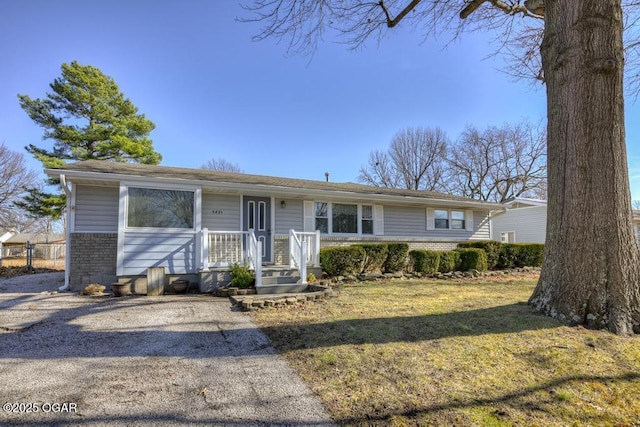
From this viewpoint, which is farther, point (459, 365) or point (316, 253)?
point (316, 253)

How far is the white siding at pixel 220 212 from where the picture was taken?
29.3 feet

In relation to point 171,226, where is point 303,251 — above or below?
below

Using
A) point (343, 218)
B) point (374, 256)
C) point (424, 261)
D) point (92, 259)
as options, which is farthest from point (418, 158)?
point (92, 259)

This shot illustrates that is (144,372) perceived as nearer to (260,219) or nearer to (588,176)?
(588,176)

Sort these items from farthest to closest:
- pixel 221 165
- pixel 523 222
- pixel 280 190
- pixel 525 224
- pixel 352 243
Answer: pixel 221 165 → pixel 523 222 → pixel 525 224 → pixel 352 243 → pixel 280 190

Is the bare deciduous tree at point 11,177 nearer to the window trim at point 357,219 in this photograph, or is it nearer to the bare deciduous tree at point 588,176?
the window trim at point 357,219

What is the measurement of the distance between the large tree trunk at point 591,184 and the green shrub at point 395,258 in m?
5.24

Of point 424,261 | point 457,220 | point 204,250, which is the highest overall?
point 457,220

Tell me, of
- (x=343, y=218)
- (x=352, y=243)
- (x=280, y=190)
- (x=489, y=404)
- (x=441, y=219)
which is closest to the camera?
(x=489, y=404)

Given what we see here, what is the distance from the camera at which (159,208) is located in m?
7.82

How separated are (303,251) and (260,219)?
8.98ft

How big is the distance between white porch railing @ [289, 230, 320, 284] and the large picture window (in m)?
2.67

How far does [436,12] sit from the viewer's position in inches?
331

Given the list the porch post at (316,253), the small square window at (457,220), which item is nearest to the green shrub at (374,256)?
the porch post at (316,253)
